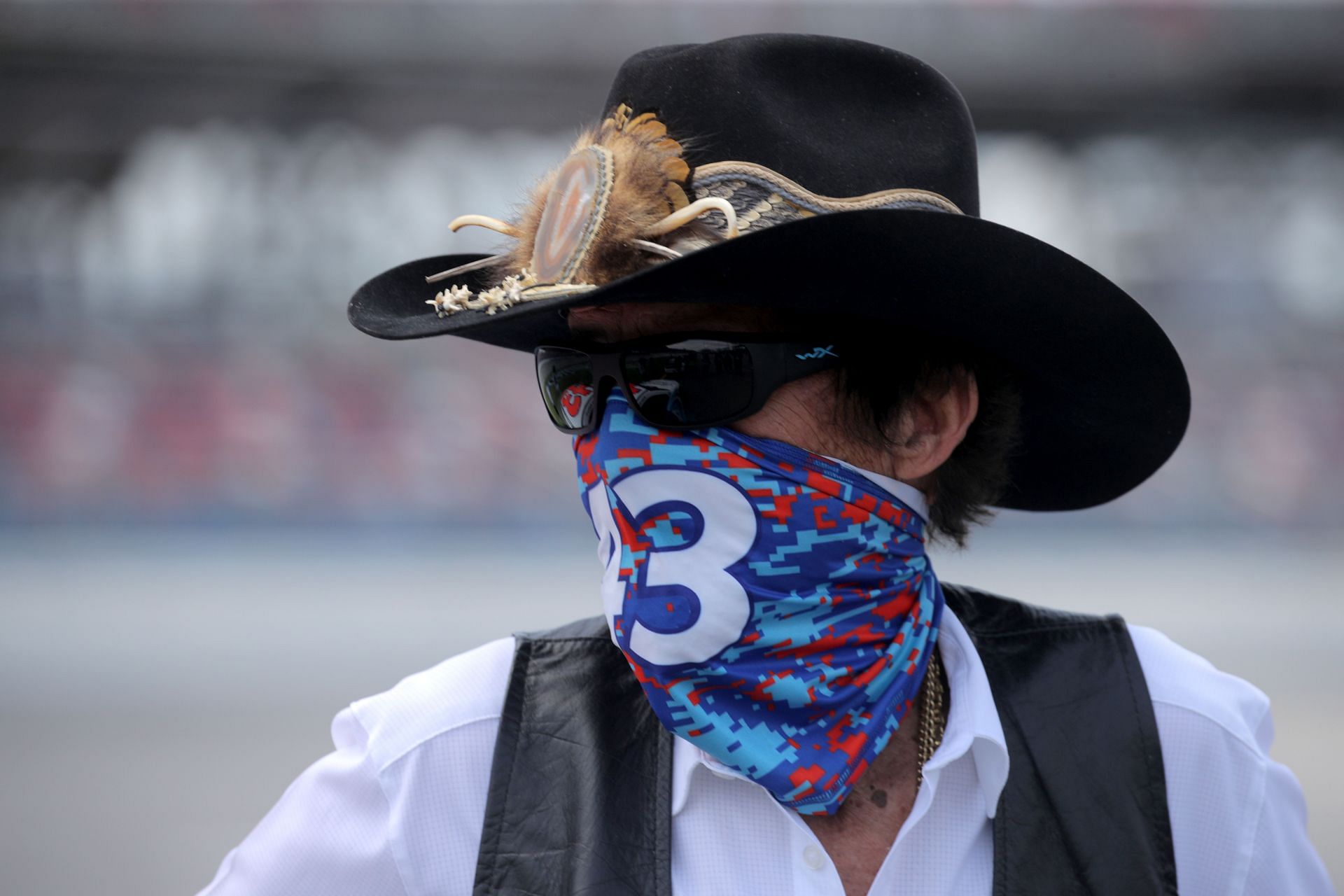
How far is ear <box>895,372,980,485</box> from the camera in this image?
1.70 metres

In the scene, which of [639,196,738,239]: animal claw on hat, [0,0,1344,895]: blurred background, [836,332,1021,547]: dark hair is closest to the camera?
[639,196,738,239]: animal claw on hat

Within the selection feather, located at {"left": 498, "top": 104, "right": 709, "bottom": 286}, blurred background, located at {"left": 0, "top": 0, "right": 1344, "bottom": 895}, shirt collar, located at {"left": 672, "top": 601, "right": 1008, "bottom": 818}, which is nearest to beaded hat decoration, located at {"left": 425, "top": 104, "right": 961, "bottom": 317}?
feather, located at {"left": 498, "top": 104, "right": 709, "bottom": 286}

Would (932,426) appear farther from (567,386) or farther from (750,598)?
(567,386)

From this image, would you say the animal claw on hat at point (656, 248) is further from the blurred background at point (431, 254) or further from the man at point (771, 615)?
the blurred background at point (431, 254)

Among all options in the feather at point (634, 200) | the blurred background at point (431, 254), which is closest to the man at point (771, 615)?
the feather at point (634, 200)

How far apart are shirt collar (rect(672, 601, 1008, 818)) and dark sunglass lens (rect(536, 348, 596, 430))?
0.46m

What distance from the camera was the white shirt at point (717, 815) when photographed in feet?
4.96

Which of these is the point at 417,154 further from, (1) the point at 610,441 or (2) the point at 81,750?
(1) the point at 610,441

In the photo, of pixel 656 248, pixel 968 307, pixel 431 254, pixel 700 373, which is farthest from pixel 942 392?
pixel 431 254

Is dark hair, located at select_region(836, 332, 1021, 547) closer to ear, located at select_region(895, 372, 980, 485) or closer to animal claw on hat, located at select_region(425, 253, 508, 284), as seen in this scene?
ear, located at select_region(895, 372, 980, 485)

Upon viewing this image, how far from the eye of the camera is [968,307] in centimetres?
162

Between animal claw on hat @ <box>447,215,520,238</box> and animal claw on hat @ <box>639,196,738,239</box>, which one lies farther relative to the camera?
animal claw on hat @ <box>447,215,520,238</box>

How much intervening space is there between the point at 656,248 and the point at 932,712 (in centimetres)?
79

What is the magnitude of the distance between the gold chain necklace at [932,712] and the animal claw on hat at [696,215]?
2.41 feet
